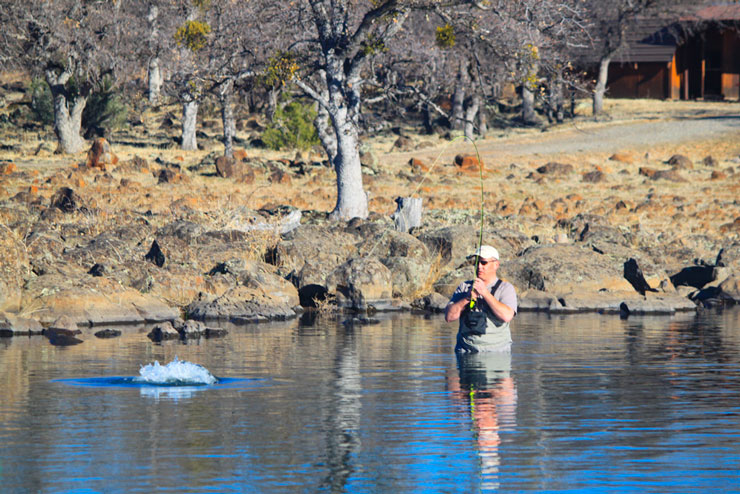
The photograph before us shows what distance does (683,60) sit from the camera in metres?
69.9

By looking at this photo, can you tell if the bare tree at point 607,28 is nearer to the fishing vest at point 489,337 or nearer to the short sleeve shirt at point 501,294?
the fishing vest at point 489,337

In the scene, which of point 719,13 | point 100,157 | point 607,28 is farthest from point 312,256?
point 719,13

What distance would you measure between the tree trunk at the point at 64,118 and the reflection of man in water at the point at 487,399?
34.8 metres

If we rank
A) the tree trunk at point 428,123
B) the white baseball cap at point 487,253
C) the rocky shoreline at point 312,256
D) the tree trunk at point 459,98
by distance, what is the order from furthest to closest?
the tree trunk at point 428,123 → the tree trunk at point 459,98 → the rocky shoreline at point 312,256 → the white baseball cap at point 487,253

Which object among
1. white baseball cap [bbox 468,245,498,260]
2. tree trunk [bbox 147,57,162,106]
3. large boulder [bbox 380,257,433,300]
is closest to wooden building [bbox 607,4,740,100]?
tree trunk [bbox 147,57,162,106]

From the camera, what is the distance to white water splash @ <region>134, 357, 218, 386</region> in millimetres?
12253

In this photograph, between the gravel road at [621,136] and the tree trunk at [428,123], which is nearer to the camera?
the gravel road at [621,136]

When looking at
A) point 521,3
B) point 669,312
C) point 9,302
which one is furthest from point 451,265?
point 9,302

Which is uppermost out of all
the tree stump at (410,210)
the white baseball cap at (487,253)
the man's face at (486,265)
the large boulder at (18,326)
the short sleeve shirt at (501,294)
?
the tree stump at (410,210)

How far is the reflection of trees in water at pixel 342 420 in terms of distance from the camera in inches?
321

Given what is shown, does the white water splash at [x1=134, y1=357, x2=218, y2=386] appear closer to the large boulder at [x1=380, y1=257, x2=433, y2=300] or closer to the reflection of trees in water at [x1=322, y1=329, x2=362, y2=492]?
the reflection of trees in water at [x1=322, y1=329, x2=362, y2=492]

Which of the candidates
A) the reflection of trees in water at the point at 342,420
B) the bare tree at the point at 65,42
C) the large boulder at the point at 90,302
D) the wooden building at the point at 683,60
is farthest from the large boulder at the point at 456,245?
the wooden building at the point at 683,60

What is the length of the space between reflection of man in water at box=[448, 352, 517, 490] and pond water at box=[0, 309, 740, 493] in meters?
0.02

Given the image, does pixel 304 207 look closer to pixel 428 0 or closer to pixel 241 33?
pixel 241 33
